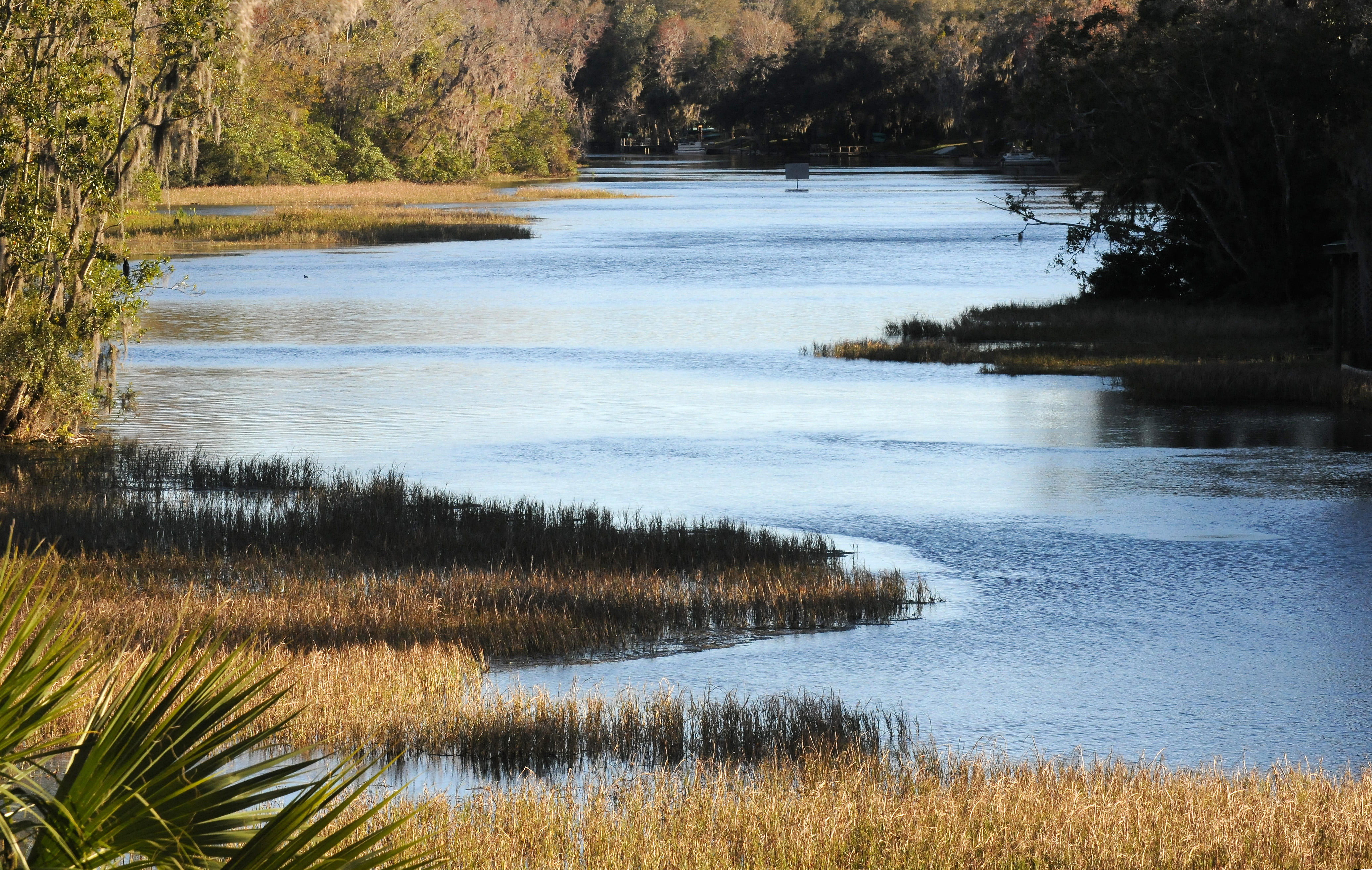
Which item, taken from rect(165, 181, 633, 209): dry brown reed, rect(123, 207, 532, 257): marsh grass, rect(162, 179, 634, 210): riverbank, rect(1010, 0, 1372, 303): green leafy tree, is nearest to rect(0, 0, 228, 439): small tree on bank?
rect(1010, 0, 1372, 303): green leafy tree

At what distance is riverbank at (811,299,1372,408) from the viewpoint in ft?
86.5

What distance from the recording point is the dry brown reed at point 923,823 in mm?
7164

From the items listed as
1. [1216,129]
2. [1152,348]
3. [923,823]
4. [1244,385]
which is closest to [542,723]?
[923,823]

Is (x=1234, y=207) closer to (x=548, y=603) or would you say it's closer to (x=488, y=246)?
(x=548, y=603)

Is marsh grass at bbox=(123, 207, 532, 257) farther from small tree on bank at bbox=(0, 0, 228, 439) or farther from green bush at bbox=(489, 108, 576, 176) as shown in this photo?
green bush at bbox=(489, 108, 576, 176)

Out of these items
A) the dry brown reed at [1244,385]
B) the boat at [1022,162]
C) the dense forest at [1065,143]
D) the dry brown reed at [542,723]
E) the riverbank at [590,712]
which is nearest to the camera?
the riverbank at [590,712]

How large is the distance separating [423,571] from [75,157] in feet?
30.0

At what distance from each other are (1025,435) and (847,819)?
632 inches

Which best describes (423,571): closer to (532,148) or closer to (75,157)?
(75,157)

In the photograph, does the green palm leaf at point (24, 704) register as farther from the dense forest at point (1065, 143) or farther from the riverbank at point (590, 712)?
the dense forest at point (1065, 143)

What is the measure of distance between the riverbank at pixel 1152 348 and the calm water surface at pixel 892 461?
33.2 inches

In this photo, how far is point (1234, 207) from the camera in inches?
1457

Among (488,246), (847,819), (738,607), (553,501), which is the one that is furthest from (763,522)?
(488,246)

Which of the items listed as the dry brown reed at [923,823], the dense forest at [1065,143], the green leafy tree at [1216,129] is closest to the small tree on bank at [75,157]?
the dense forest at [1065,143]
